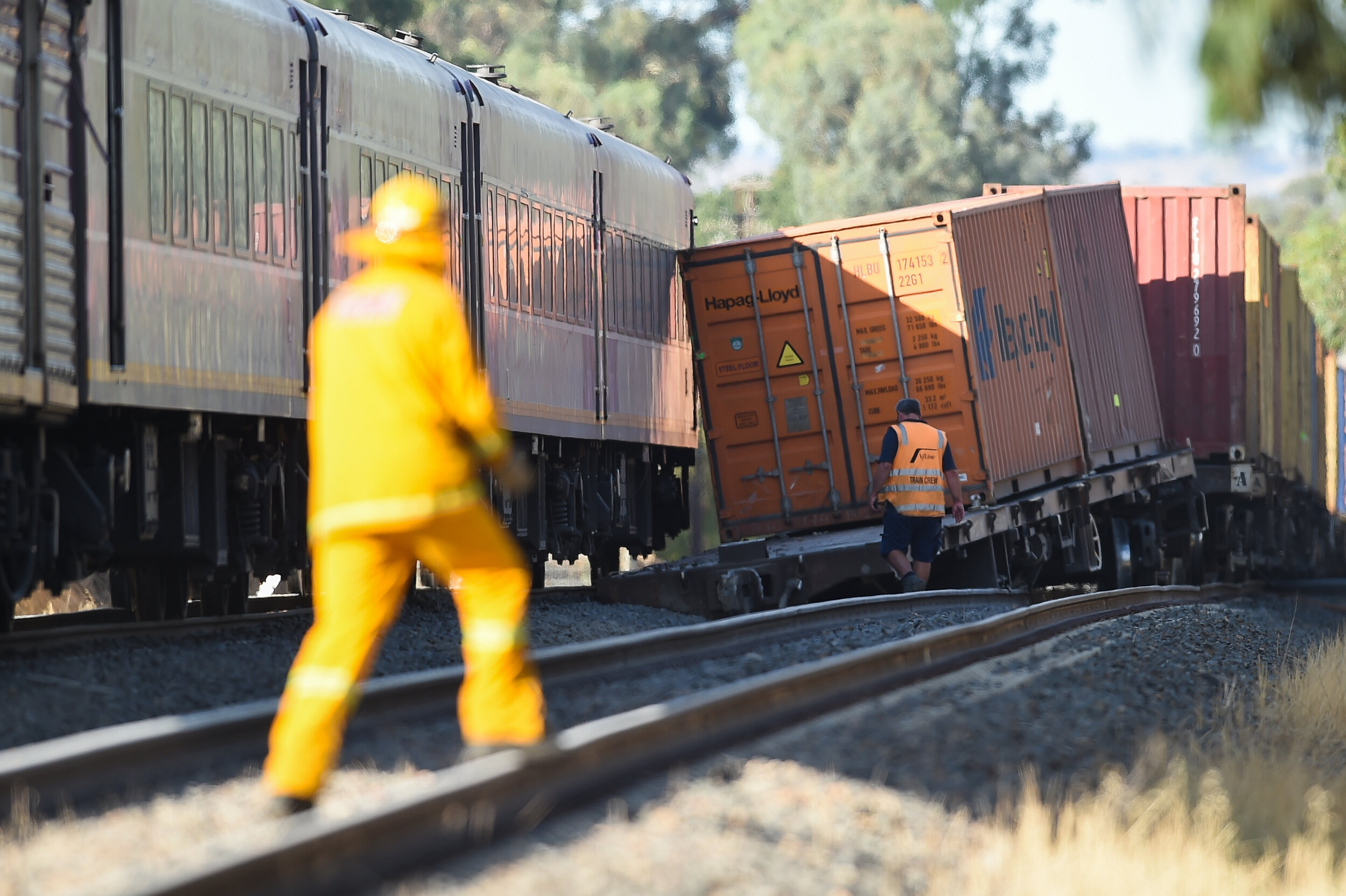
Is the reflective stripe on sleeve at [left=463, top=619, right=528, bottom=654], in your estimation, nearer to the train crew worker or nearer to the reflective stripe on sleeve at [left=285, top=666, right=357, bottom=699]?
the reflective stripe on sleeve at [left=285, top=666, right=357, bottom=699]

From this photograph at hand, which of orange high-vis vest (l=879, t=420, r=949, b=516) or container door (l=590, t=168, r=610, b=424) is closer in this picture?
orange high-vis vest (l=879, t=420, r=949, b=516)

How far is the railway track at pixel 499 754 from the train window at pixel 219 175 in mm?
3830

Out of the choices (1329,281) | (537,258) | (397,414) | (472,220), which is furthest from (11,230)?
(1329,281)

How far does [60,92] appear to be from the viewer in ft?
30.4

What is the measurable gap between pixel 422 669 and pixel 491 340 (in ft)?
15.8

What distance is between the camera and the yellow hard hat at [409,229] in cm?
523

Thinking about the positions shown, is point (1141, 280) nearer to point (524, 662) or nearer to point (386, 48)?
point (386, 48)

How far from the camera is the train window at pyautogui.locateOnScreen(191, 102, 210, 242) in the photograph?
10.5 m

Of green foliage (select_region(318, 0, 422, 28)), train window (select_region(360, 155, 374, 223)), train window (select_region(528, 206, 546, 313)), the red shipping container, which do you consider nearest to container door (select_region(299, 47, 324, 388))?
train window (select_region(360, 155, 374, 223))

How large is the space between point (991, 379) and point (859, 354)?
117 cm

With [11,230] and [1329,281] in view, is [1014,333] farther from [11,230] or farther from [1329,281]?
[1329,281]

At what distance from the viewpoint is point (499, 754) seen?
17.5ft

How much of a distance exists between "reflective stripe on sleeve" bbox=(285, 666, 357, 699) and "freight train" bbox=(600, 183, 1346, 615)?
912 cm

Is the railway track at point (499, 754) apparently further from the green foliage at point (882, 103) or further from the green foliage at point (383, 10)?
the green foliage at point (882, 103)
